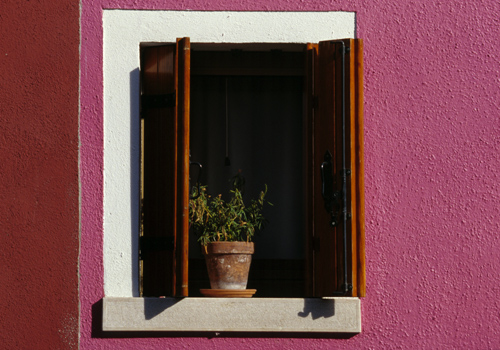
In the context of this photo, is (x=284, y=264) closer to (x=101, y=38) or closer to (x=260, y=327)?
(x=260, y=327)

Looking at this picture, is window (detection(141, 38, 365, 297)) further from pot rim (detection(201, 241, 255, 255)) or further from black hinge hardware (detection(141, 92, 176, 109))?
pot rim (detection(201, 241, 255, 255))

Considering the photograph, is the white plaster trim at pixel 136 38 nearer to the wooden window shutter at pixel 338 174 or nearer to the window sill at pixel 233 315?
the wooden window shutter at pixel 338 174

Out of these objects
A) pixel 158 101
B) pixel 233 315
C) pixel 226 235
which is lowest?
pixel 233 315

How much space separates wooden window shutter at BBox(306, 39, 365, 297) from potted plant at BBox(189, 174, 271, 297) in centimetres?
40

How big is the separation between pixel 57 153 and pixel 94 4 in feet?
3.01

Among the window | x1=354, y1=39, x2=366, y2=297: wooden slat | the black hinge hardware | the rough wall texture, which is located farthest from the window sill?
the black hinge hardware

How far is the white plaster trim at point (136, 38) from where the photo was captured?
19.0 ft

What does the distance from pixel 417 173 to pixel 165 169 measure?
4.84ft

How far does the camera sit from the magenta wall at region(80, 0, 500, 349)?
18.6 feet

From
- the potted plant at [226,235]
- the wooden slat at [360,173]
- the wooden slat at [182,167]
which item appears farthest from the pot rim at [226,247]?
the wooden slat at [360,173]

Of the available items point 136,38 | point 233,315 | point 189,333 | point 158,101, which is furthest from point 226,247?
point 136,38

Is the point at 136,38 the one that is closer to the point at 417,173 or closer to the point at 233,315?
the point at 233,315

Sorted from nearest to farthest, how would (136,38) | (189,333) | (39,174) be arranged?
(189,333)
(39,174)
(136,38)

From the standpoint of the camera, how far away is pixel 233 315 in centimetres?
560
